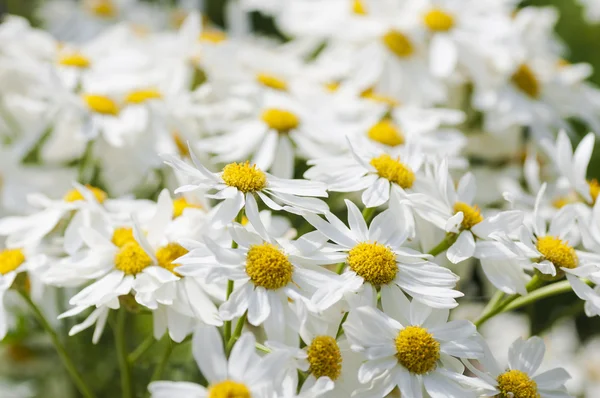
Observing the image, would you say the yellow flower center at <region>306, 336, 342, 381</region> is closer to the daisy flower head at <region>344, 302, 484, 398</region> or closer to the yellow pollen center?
the daisy flower head at <region>344, 302, 484, 398</region>

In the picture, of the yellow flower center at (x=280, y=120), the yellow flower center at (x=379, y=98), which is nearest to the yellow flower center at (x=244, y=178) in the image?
the yellow flower center at (x=280, y=120)

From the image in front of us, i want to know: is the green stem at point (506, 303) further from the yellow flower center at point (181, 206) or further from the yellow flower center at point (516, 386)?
the yellow flower center at point (181, 206)

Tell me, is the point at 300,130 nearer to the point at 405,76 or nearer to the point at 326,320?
the point at 405,76

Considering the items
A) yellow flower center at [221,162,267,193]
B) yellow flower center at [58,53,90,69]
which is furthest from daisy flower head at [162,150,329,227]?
yellow flower center at [58,53,90,69]

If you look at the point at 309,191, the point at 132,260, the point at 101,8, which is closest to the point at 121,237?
the point at 132,260

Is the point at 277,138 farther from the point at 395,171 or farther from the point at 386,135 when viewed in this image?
the point at 395,171

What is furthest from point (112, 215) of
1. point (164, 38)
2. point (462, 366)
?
point (164, 38)
